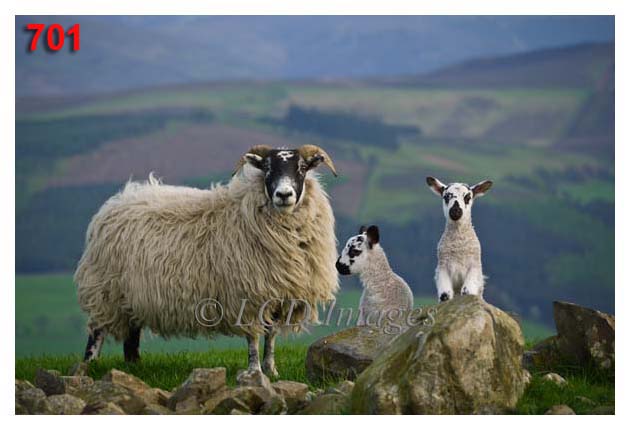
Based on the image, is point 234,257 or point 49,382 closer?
point 49,382

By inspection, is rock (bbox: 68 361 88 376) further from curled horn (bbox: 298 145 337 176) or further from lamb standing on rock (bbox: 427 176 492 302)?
lamb standing on rock (bbox: 427 176 492 302)

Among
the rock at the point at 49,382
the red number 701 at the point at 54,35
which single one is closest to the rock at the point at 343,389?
the rock at the point at 49,382

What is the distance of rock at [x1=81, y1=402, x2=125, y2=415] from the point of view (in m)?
8.97

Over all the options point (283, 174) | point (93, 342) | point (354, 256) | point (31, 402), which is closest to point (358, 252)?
point (354, 256)

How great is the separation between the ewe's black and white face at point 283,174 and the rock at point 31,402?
3.02 metres

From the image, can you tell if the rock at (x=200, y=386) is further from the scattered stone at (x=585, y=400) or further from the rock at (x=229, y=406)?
the scattered stone at (x=585, y=400)

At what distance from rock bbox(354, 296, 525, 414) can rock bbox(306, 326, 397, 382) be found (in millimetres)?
1279

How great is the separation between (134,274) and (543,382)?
473 centimetres

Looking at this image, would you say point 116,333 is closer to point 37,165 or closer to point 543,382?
point 543,382

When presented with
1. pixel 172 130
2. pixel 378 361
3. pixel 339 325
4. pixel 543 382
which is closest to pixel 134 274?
pixel 339 325

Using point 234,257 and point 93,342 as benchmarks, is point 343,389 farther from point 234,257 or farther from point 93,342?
point 93,342

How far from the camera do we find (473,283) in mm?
9430

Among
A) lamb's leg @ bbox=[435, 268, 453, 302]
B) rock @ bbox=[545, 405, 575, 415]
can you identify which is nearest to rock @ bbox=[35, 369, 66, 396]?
lamb's leg @ bbox=[435, 268, 453, 302]

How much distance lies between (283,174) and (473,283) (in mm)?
2339
